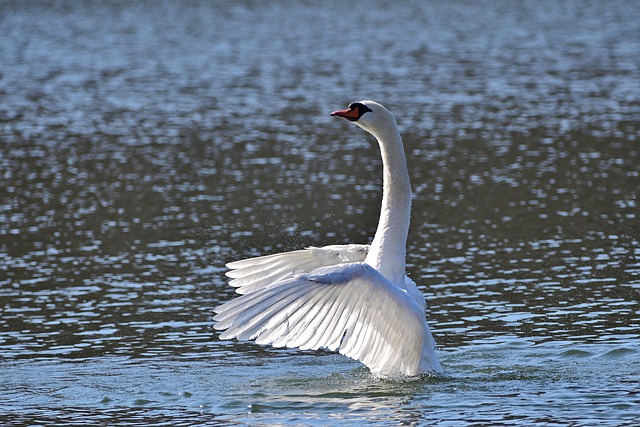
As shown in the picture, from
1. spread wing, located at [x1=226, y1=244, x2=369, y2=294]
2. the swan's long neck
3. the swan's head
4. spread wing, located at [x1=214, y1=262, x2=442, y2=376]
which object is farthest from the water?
the swan's head

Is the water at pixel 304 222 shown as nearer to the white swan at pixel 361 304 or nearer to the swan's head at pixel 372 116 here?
the white swan at pixel 361 304

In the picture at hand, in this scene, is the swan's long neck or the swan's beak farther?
the swan's beak

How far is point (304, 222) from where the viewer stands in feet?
59.2

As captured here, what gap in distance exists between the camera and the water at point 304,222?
10.6m

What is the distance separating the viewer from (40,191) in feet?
70.0

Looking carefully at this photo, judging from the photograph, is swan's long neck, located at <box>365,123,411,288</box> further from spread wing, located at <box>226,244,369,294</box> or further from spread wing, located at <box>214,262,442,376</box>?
spread wing, located at <box>226,244,369,294</box>

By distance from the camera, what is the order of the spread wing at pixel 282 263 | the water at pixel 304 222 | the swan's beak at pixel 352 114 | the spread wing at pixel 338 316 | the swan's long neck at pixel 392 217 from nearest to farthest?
the spread wing at pixel 338 316, the water at pixel 304 222, the swan's long neck at pixel 392 217, the swan's beak at pixel 352 114, the spread wing at pixel 282 263

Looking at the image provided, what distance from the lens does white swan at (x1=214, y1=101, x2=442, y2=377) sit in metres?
9.66

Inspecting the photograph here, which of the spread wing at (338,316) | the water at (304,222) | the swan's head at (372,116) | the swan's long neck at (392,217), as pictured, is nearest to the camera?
the spread wing at (338,316)

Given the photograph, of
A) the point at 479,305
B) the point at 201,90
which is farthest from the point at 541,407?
the point at 201,90

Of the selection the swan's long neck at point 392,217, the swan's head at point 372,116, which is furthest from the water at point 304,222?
the swan's head at point 372,116

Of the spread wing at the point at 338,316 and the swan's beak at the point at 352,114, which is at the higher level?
the swan's beak at the point at 352,114

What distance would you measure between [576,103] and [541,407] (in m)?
21.3

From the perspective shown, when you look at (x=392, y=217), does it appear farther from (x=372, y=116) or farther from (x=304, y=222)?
(x=304, y=222)
